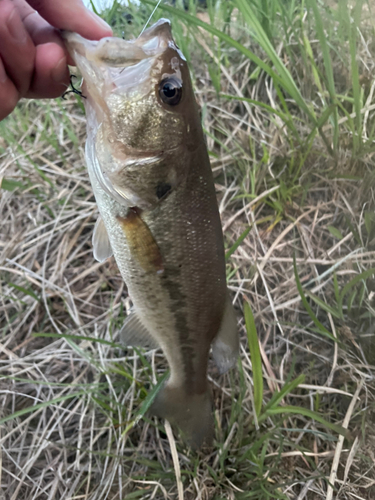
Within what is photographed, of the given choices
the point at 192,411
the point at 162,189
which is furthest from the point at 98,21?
the point at 192,411

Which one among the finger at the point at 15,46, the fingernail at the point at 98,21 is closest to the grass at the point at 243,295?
the fingernail at the point at 98,21

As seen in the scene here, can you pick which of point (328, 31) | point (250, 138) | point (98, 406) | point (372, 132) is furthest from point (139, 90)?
point (98, 406)

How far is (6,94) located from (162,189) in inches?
20.9

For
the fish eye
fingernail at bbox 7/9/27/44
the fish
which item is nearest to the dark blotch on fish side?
the fish

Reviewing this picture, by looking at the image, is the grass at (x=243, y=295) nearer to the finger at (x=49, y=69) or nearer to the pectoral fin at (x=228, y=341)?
the pectoral fin at (x=228, y=341)

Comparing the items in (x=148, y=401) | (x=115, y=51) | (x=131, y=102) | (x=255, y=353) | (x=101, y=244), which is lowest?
(x=148, y=401)

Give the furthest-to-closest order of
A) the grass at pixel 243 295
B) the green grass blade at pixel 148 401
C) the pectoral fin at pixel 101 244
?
the grass at pixel 243 295
the green grass blade at pixel 148 401
the pectoral fin at pixel 101 244

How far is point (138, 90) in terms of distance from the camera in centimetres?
82

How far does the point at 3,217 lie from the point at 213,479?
1.65 meters

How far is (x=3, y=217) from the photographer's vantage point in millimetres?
1817

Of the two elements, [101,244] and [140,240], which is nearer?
[140,240]

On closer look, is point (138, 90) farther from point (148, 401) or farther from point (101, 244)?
point (148, 401)

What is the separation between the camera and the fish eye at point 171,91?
834 mm

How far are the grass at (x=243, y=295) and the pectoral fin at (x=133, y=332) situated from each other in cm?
15
